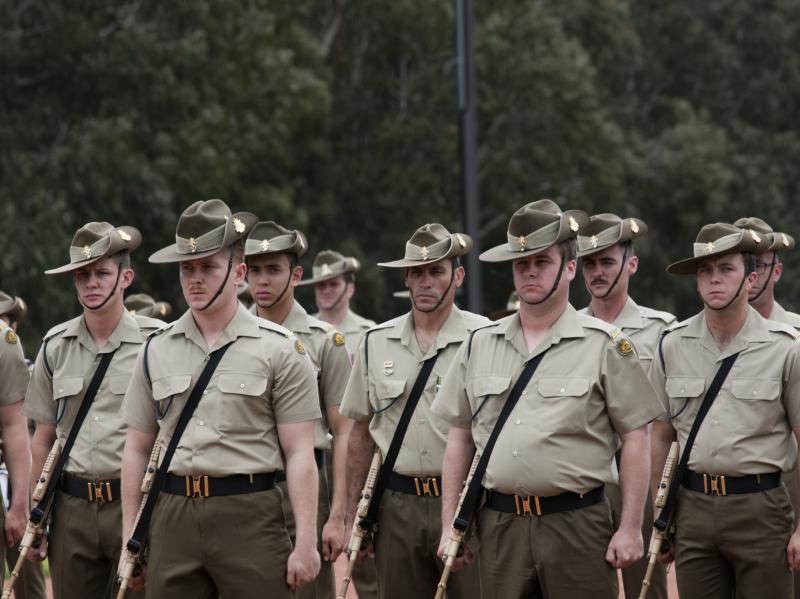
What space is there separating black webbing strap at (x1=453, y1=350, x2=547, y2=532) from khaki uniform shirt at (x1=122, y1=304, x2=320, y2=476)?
0.76 metres

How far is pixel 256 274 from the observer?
1022cm

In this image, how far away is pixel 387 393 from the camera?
30.0ft

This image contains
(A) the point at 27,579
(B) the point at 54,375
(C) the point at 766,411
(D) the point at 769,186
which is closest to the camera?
(C) the point at 766,411

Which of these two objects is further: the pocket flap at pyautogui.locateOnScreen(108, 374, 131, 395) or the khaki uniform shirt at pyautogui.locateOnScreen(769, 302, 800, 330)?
the khaki uniform shirt at pyautogui.locateOnScreen(769, 302, 800, 330)

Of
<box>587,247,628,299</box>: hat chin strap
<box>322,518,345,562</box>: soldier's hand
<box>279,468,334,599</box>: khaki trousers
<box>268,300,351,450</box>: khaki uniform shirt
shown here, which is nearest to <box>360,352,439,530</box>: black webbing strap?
<box>322,518,345,562</box>: soldier's hand

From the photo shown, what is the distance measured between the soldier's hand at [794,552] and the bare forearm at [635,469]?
1243 mm

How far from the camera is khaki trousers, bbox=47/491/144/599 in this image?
888cm

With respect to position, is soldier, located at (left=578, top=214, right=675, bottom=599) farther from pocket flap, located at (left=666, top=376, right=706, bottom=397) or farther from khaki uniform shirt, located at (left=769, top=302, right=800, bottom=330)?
pocket flap, located at (left=666, top=376, right=706, bottom=397)

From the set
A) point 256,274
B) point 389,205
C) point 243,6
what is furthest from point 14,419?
point 389,205

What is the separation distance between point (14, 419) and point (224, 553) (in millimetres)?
2379

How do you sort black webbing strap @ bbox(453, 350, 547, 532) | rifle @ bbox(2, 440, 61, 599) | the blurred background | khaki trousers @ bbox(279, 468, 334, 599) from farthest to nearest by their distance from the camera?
the blurred background < khaki trousers @ bbox(279, 468, 334, 599) < rifle @ bbox(2, 440, 61, 599) < black webbing strap @ bbox(453, 350, 547, 532)

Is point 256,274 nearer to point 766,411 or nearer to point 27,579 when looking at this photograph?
point 27,579

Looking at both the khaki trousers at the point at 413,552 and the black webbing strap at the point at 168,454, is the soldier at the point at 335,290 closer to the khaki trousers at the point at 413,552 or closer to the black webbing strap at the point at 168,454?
the khaki trousers at the point at 413,552

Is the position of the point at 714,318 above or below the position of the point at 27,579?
above
